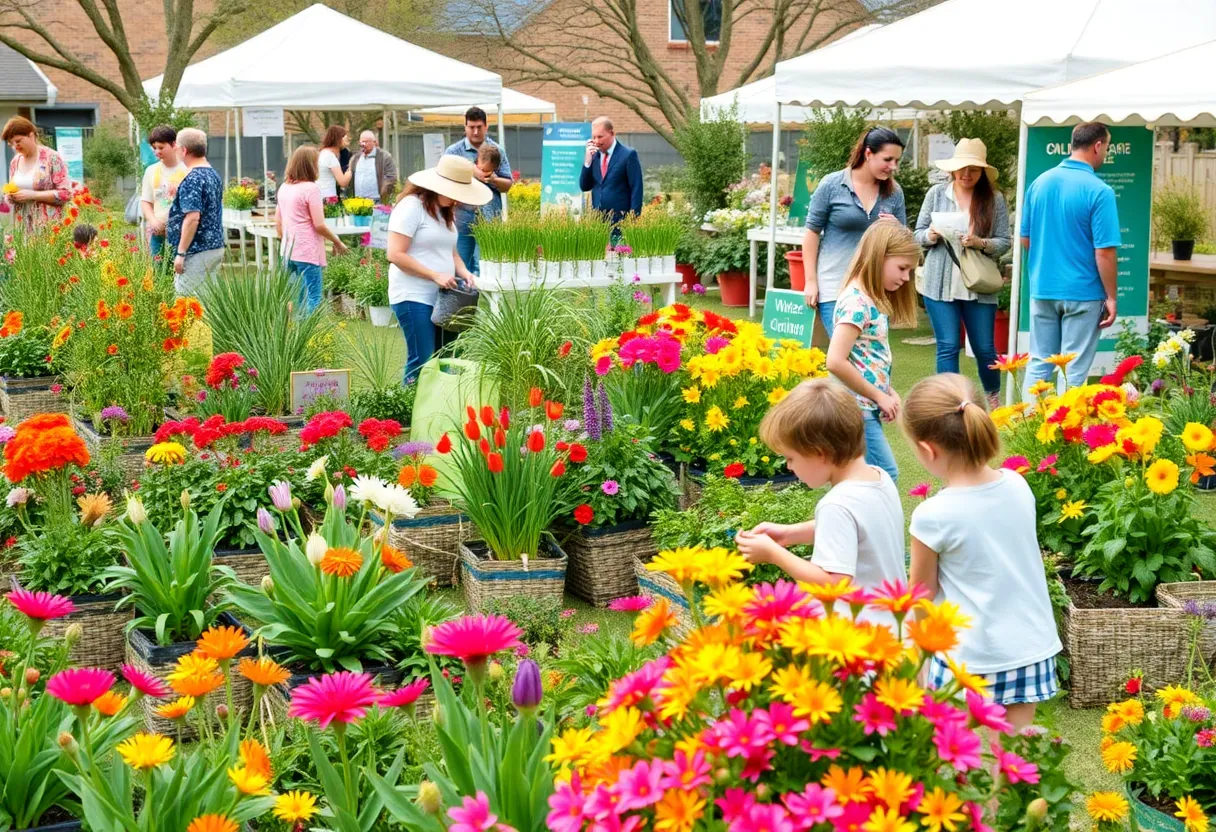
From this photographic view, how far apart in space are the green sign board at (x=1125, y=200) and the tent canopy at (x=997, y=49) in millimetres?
426

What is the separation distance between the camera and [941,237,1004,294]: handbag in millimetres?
7699

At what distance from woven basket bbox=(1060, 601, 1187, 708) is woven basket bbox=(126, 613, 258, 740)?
2.45 metres

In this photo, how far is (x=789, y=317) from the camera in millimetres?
7219

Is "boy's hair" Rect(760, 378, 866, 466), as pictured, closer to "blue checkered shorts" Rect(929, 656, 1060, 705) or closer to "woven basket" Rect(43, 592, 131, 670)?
"blue checkered shorts" Rect(929, 656, 1060, 705)

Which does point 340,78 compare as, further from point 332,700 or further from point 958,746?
point 958,746

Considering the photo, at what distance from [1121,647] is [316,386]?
3.69 m

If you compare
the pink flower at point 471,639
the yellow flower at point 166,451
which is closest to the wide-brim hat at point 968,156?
the yellow flower at point 166,451

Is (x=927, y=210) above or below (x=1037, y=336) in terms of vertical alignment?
above

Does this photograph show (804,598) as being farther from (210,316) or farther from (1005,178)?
(1005,178)

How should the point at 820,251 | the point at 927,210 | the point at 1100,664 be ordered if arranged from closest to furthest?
the point at 1100,664 → the point at 820,251 → the point at 927,210

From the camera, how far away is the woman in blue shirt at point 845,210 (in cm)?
642

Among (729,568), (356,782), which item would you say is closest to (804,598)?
(729,568)

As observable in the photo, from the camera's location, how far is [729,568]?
75.6 inches

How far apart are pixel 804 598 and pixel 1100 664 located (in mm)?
2635
